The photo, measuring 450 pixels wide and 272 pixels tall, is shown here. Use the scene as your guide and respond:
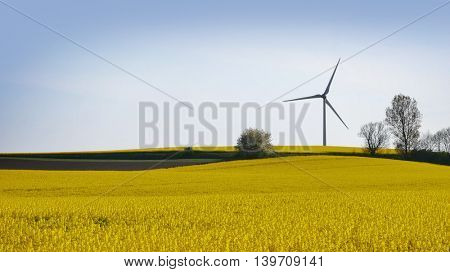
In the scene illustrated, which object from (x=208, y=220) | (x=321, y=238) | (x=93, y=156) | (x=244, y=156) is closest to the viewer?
(x=321, y=238)

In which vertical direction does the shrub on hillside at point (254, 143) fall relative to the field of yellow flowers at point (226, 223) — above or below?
above

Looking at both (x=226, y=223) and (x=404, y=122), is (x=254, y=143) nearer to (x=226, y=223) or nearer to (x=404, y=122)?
(x=404, y=122)

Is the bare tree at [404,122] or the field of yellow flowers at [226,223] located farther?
the bare tree at [404,122]

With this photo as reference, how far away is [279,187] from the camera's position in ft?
131

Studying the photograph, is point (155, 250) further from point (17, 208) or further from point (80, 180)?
point (80, 180)

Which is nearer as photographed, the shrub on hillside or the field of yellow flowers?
the field of yellow flowers

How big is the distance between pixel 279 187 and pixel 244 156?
39.6 m

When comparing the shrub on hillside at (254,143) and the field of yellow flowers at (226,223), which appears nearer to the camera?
the field of yellow flowers at (226,223)

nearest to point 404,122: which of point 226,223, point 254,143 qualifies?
point 254,143

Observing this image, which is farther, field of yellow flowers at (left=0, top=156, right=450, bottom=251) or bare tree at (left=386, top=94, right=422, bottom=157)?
bare tree at (left=386, top=94, right=422, bottom=157)

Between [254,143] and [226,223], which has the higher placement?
[254,143]

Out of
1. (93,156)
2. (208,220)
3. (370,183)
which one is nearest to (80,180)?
(370,183)

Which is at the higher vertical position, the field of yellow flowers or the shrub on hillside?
the shrub on hillside

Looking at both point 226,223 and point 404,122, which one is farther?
point 404,122
